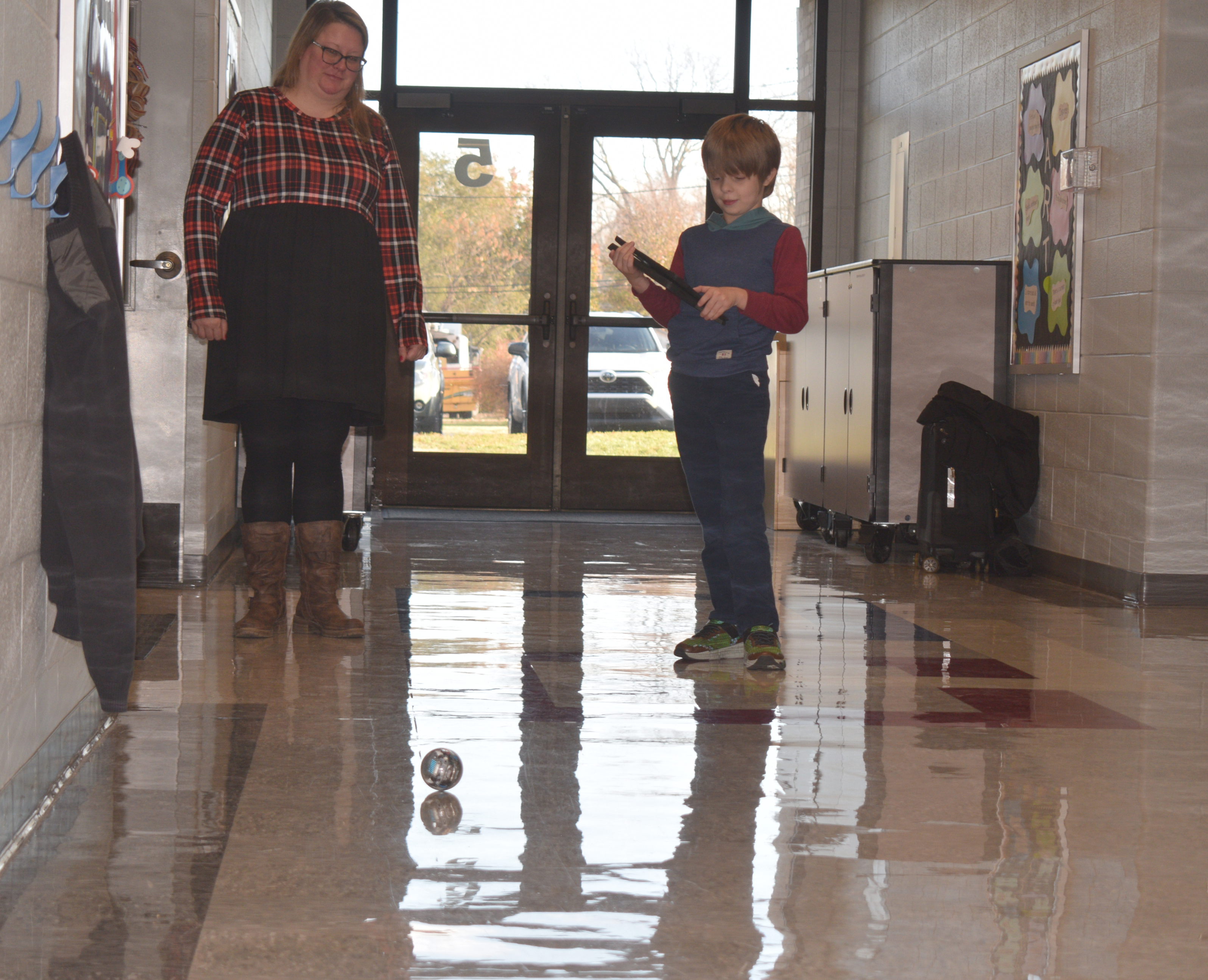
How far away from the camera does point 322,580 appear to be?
345cm

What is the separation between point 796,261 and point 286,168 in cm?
115

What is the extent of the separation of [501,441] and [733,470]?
4.60 meters

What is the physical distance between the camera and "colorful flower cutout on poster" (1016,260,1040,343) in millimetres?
5312

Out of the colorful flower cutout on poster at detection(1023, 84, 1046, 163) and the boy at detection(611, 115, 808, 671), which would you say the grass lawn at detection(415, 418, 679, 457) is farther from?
the boy at detection(611, 115, 808, 671)

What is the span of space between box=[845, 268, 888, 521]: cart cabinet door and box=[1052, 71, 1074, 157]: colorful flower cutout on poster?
0.83 metres

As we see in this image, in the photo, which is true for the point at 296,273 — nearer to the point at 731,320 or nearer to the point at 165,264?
the point at 165,264

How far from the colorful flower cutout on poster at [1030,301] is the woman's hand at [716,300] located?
2618mm

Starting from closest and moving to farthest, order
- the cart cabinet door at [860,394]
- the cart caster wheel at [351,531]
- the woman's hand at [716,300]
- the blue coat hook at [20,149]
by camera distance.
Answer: the blue coat hook at [20,149], the woman's hand at [716,300], the cart caster wheel at [351,531], the cart cabinet door at [860,394]

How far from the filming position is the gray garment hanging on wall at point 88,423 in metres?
1.97

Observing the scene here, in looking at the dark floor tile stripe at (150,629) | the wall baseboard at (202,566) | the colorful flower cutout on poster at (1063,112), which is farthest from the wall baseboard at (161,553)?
the colorful flower cutout on poster at (1063,112)

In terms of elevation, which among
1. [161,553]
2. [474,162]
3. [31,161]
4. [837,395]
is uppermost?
[474,162]

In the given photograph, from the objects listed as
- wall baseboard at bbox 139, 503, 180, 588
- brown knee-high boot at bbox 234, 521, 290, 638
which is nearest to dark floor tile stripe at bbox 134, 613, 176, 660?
brown knee-high boot at bbox 234, 521, 290, 638

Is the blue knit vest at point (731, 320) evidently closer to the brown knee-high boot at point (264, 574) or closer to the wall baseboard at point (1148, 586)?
the brown knee-high boot at point (264, 574)

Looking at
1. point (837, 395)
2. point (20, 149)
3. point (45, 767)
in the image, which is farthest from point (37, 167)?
point (837, 395)
